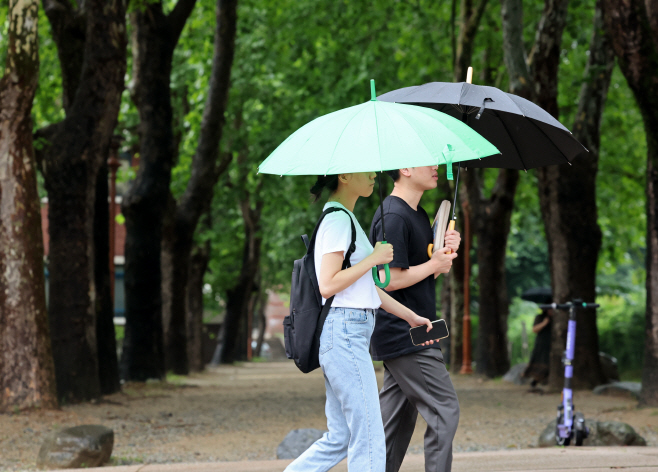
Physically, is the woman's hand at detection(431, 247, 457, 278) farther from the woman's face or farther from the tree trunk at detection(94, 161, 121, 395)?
the tree trunk at detection(94, 161, 121, 395)

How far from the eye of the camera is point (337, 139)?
13.5 ft

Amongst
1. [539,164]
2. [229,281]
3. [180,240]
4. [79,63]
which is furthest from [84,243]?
[229,281]

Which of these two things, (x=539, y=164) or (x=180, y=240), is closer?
(x=539, y=164)

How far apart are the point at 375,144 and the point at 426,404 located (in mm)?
1427

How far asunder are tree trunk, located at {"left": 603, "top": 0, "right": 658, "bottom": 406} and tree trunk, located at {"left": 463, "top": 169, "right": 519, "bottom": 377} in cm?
792

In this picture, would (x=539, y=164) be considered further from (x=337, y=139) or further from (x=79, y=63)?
(x=79, y=63)

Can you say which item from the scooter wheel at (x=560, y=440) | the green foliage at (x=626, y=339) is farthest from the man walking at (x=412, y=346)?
the green foliage at (x=626, y=339)

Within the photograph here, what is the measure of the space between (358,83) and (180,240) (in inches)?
216

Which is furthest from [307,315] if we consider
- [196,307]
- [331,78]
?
[196,307]

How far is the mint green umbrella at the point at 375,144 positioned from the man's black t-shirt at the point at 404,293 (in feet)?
0.56

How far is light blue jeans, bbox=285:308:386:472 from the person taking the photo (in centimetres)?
396

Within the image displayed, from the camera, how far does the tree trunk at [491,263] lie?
1888 cm

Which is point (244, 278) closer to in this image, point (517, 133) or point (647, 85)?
point (647, 85)

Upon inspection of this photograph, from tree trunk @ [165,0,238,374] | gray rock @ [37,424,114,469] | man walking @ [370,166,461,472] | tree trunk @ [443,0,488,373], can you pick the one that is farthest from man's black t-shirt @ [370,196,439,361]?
tree trunk @ [165,0,238,374]
